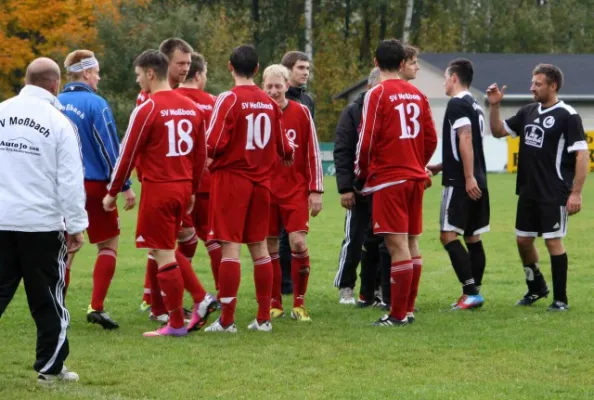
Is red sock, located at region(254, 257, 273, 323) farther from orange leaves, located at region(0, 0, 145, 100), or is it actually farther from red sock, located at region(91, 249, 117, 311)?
orange leaves, located at region(0, 0, 145, 100)

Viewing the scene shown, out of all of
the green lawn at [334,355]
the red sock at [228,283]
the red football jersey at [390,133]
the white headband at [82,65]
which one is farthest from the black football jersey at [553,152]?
the white headband at [82,65]

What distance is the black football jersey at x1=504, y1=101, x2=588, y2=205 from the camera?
10383mm

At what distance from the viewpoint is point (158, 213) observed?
884 centimetres

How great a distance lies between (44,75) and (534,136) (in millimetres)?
5050

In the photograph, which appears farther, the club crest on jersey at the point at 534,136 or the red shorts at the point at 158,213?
the club crest on jersey at the point at 534,136

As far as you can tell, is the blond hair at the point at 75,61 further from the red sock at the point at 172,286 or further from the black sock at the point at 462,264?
the black sock at the point at 462,264

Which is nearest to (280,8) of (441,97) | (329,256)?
(441,97)

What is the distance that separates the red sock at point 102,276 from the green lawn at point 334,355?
25 cm

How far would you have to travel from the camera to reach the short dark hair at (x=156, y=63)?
354 inches

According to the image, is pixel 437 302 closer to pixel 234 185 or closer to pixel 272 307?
pixel 272 307

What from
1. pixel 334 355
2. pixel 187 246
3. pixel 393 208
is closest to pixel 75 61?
pixel 187 246

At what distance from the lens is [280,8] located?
2459 inches

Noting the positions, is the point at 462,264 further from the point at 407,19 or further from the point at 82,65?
the point at 407,19

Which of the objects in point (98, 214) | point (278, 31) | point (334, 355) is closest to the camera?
point (334, 355)
